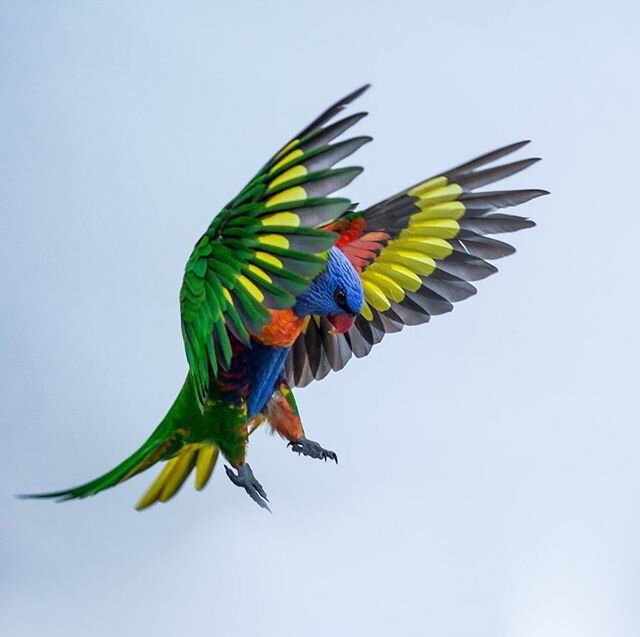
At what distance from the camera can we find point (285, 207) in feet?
2.81

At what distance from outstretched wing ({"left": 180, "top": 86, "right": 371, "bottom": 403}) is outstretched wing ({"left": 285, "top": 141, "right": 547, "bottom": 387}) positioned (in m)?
0.26

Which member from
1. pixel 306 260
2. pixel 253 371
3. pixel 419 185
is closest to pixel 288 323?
pixel 253 371

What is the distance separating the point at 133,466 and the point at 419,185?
0.48m

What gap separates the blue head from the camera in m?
1.00

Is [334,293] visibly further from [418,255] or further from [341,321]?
[418,255]

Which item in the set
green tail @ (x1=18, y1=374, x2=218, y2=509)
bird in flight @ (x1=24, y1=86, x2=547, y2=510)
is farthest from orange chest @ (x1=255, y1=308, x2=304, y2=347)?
green tail @ (x1=18, y1=374, x2=218, y2=509)

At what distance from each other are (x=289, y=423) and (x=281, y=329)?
6.4 inches

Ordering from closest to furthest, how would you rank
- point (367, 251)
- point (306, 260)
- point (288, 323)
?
point (306, 260), point (288, 323), point (367, 251)

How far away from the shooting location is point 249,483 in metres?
1.06

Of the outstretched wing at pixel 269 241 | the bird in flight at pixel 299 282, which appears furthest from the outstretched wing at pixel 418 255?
the outstretched wing at pixel 269 241

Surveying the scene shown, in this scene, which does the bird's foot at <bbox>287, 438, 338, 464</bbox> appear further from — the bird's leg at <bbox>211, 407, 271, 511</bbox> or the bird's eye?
the bird's eye

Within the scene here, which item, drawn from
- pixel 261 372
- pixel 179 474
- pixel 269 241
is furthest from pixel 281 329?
pixel 179 474

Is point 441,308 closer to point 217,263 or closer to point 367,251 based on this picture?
point 367,251

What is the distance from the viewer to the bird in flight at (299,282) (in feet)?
2.80
